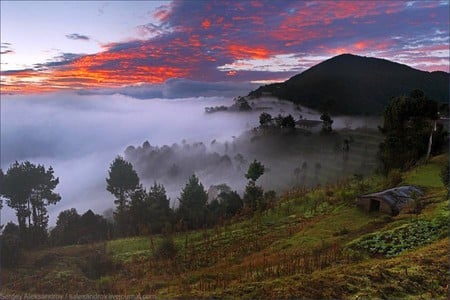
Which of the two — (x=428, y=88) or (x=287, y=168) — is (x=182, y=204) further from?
(x=428, y=88)

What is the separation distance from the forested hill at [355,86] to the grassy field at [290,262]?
73.4m

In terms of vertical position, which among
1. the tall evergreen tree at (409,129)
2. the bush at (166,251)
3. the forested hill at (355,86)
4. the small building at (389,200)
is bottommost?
the bush at (166,251)

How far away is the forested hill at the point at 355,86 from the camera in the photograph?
3755 inches

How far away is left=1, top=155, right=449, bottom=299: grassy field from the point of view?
7.76 metres

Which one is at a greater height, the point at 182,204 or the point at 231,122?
the point at 231,122

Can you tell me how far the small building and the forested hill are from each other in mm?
73798

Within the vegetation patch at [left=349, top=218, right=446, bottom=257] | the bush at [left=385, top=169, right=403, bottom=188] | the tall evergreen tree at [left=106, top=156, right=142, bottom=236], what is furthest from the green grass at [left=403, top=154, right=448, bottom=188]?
the tall evergreen tree at [left=106, top=156, right=142, bottom=236]

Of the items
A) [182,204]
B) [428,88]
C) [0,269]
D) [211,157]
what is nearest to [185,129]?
[211,157]

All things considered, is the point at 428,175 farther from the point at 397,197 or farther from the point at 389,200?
the point at 389,200

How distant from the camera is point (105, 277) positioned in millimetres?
14297

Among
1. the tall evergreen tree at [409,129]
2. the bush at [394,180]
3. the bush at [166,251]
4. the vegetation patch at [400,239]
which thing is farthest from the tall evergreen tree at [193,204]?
the vegetation patch at [400,239]

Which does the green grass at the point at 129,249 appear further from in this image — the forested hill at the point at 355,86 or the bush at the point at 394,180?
the forested hill at the point at 355,86

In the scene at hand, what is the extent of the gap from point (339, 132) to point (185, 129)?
68567mm

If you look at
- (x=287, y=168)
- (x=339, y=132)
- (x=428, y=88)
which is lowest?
(x=287, y=168)
